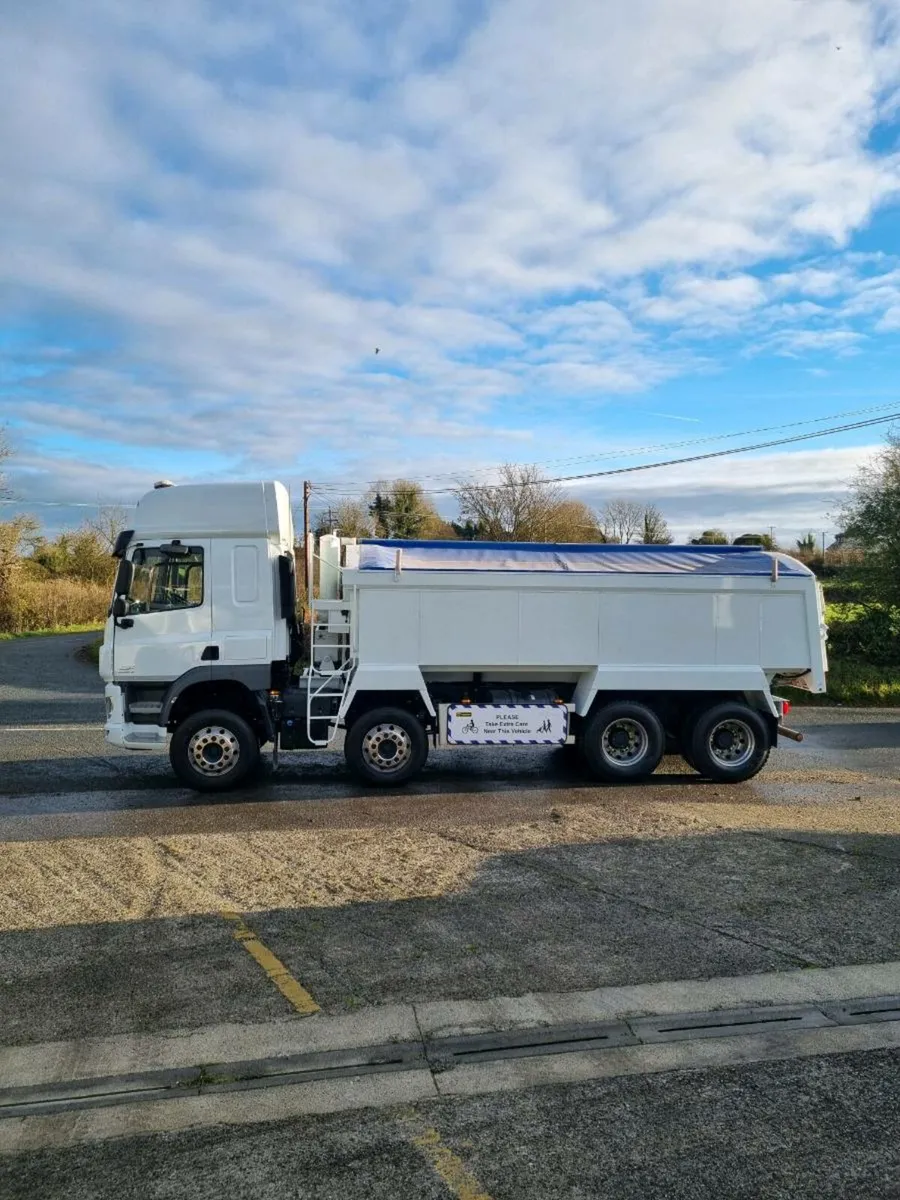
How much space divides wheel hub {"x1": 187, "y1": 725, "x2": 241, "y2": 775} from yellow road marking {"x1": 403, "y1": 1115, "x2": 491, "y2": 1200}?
6742 millimetres

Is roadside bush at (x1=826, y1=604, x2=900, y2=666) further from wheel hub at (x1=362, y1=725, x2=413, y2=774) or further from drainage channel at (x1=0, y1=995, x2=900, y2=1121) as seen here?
drainage channel at (x1=0, y1=995, x2=900, y2=1121)

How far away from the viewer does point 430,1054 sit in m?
3.96

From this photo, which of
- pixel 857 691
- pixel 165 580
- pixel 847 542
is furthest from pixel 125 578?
pixel 847 542

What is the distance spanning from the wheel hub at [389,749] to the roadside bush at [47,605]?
1147 inches

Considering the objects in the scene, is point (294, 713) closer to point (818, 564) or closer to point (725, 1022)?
point (725, 1022)

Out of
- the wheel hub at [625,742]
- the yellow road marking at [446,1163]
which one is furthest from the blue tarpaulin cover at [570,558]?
the yellow road marking at [446,1163]

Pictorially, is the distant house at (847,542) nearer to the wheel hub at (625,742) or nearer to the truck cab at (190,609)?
the wheel hub at (625,742)

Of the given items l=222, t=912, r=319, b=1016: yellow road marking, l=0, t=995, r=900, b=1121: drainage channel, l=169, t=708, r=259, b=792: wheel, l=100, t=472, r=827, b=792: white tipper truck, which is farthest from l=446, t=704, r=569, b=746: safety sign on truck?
l=0, t=995, r=900, b=1121: drainage channel

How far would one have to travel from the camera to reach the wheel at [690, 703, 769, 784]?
1041cm

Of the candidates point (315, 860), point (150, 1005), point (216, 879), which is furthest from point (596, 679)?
point (150, 1005)

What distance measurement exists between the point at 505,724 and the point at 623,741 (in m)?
1.48

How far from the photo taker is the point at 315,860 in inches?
272

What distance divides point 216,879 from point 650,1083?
3691 mm

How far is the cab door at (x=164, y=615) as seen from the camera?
9742mm
